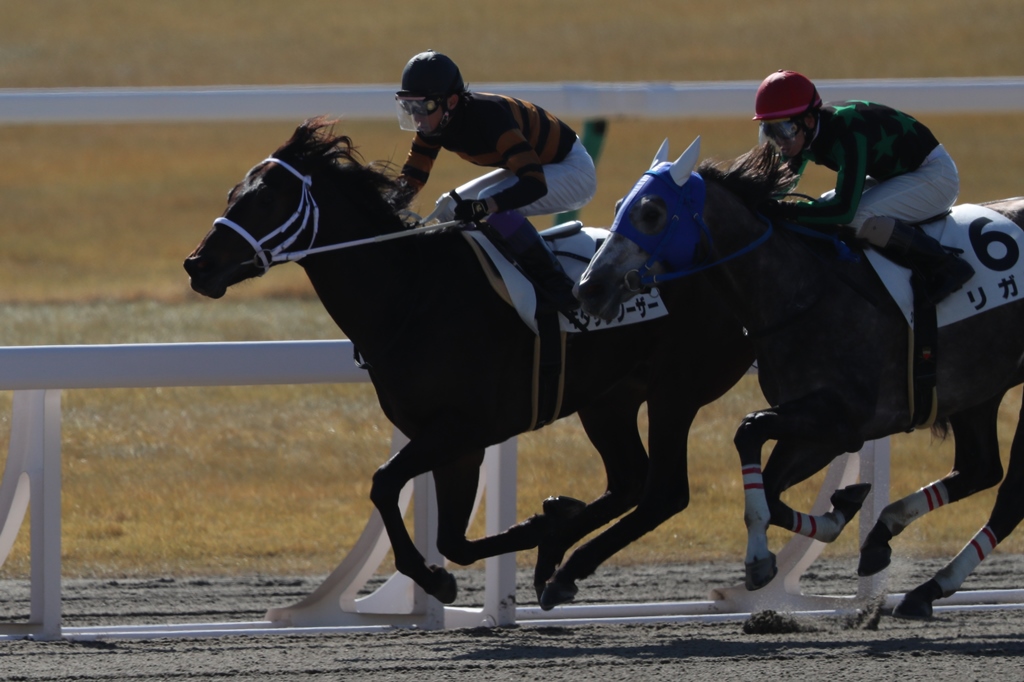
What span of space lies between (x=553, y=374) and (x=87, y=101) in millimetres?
4706

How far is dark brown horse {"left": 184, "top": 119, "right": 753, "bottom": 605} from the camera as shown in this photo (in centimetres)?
493

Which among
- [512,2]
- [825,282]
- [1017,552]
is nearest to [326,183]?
[825,282]

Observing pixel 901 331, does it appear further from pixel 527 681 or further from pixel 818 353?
pixel 527 681

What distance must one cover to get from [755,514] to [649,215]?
2.99 ft

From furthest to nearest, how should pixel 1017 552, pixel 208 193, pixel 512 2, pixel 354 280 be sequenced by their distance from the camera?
pixel 512 2
pixel 208 193
pixel 1017 552
pixel 354 280

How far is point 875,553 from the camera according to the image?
16.9ft

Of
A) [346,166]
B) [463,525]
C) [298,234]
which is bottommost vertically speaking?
[463,525]

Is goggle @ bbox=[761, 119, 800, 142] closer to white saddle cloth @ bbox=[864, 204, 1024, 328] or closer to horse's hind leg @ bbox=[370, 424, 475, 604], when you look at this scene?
white saddle cloth @ bbox=[864, 204, 1024, 328]

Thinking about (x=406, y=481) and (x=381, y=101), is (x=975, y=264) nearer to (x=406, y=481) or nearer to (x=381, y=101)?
(x=406, y=481)

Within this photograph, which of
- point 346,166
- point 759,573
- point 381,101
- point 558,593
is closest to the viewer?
point 759,573

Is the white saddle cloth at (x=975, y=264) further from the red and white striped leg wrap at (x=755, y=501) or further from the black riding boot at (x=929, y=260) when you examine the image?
the red and white striped leg wrap at (x=755, y=501)

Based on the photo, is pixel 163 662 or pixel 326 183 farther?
pixel 326 183

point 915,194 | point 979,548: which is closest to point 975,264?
point 915,194

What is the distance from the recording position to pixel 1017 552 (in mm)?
7020
